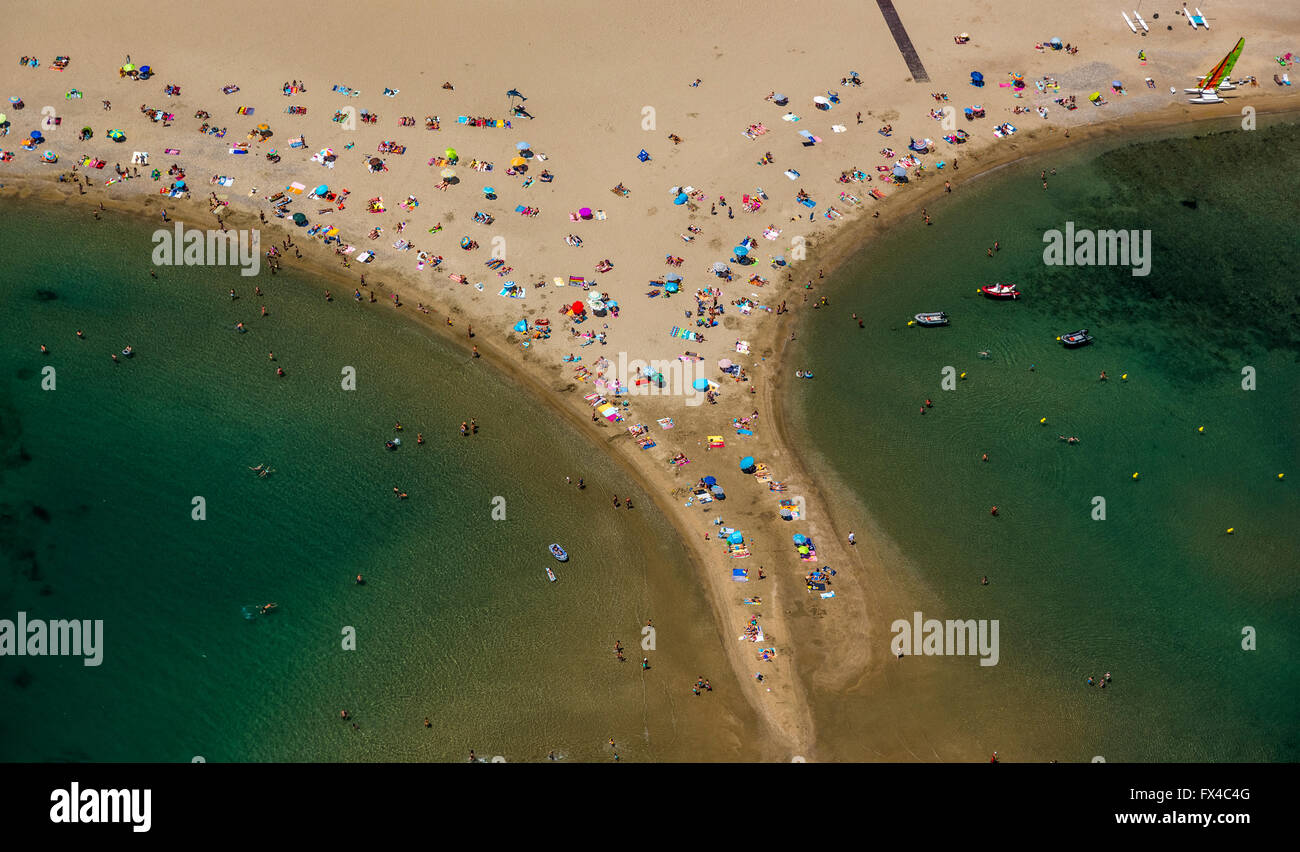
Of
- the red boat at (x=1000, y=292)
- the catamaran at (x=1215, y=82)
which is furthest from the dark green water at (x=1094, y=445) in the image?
the catamaran at (x=1215, y=82)

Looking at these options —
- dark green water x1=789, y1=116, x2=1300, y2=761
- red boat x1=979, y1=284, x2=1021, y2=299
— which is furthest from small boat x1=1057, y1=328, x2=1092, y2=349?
red boat x1=979, y1=284, x2=1021, y2=299

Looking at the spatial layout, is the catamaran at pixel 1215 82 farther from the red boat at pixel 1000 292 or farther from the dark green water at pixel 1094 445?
the red boat at pixel 1000 292

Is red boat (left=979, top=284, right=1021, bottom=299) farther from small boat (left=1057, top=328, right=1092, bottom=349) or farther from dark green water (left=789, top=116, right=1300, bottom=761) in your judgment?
small boat (left=1057, top=328, right=1092, bottom=349)

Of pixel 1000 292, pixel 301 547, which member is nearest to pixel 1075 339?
pixel 1000 292

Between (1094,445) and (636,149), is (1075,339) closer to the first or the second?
(1094,445)
